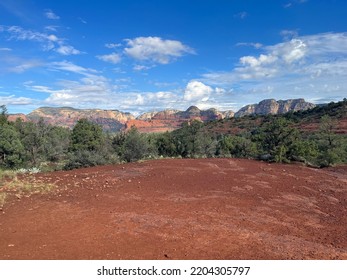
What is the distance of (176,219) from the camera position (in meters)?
8.11

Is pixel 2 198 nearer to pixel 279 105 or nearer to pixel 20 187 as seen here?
pixel 20 187

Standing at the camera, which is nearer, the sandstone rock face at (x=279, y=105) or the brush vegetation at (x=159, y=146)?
the brush vegetation at (x=159, y=146)

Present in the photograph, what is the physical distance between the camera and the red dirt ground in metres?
6.08

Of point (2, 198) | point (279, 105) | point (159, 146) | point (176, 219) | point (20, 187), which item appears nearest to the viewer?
point (176, 219)

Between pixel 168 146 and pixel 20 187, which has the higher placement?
pixel 20 187

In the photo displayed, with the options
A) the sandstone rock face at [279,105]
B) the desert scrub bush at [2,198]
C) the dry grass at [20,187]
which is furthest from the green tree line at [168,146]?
the sandstone rock face at [279,105]

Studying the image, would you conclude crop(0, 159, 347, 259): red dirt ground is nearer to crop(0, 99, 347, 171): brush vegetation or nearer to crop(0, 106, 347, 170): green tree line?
crop(0, 99, 347, 171): brush vegetation

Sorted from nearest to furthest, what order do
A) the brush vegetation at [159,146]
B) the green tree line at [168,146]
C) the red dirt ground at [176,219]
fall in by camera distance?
the red dirt ground at [176,219]
the brush vegetation at [159,146]
the green tree line at [168,146]

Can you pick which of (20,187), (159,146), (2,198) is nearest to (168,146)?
(159,146)

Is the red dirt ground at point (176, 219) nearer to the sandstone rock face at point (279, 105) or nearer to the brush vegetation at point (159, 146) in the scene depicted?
the brush vegetation at point (159, 146)

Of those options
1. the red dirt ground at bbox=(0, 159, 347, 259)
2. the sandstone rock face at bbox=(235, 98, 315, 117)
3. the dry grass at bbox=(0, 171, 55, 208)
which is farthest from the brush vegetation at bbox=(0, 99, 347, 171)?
the sandstone rock face at bbox=(235, 98, 315, 117)

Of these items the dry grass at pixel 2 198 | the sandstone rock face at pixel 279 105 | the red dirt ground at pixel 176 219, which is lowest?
the red dirt ground at pixel 176 219

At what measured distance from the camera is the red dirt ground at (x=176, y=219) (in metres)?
6.08
